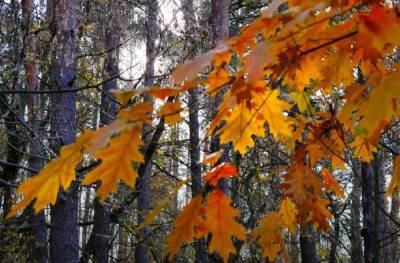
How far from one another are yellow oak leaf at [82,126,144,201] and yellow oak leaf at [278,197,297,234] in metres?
1.12

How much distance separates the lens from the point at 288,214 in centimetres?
218

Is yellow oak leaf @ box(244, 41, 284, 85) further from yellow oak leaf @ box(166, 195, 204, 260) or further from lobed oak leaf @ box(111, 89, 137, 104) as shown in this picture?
yellow oak leaf @ box(166, 195, 204, 260)

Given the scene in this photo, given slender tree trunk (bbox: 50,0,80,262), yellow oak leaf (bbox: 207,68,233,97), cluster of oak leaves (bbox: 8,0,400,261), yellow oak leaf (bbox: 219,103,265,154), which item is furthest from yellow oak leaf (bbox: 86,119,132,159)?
slender tree trunk (bbox: 50,0,80,262)

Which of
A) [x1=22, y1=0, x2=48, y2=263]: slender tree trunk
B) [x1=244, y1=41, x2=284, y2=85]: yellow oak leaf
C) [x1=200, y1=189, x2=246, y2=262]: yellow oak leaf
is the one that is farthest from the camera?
[x1=22, y1=0, x2=48, y2=263]: slender tree trunk

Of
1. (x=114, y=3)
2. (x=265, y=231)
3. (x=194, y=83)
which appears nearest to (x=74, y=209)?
(x=114, y=3)

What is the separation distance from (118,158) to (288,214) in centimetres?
124

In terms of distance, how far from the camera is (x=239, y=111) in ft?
4.85

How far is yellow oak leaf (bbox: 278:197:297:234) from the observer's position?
214 cm

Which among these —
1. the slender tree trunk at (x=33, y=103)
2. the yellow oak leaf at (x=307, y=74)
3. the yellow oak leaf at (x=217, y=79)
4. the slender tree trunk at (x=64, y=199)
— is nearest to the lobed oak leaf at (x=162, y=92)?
the yellow oak leaf at (x=217, y=79)

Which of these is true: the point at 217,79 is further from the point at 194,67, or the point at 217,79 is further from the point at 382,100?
the point at 382,100

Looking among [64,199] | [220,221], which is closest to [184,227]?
[220,221]

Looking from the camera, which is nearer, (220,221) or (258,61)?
(258,61)

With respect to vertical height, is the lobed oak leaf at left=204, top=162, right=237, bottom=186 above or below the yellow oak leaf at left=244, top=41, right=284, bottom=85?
below

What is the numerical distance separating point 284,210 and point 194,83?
1.23 meters
